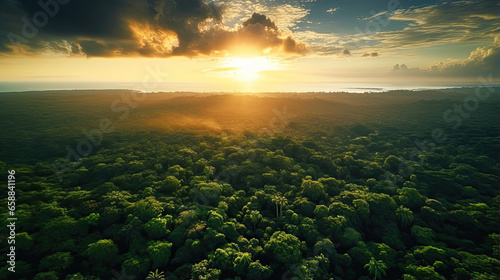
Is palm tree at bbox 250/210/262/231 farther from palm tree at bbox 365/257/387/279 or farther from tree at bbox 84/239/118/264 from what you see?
tree at bbox 84/239/118/264

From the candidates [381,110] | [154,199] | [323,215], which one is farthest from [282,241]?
[381,110]

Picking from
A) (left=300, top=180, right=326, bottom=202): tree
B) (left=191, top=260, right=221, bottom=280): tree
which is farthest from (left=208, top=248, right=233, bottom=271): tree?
(left=300, top=180, right=326, bottom=202): tree

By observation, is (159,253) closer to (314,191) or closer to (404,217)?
(314,191)

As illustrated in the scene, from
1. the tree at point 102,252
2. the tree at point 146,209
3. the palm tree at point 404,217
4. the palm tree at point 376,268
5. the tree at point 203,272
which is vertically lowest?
the palm tree at point 376,268

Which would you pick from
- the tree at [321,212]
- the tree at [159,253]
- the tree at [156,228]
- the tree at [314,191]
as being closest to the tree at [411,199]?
the tree at [314,191]

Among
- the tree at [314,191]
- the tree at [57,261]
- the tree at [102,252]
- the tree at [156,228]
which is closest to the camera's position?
the tree at [57,261]

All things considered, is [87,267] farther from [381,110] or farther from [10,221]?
[381,110]

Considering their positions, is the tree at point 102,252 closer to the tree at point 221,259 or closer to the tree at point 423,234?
the tree at point 221,259

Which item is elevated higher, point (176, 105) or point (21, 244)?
point (176, 105)

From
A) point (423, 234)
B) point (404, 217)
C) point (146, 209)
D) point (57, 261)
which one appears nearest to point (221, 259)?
point (146, 209)
